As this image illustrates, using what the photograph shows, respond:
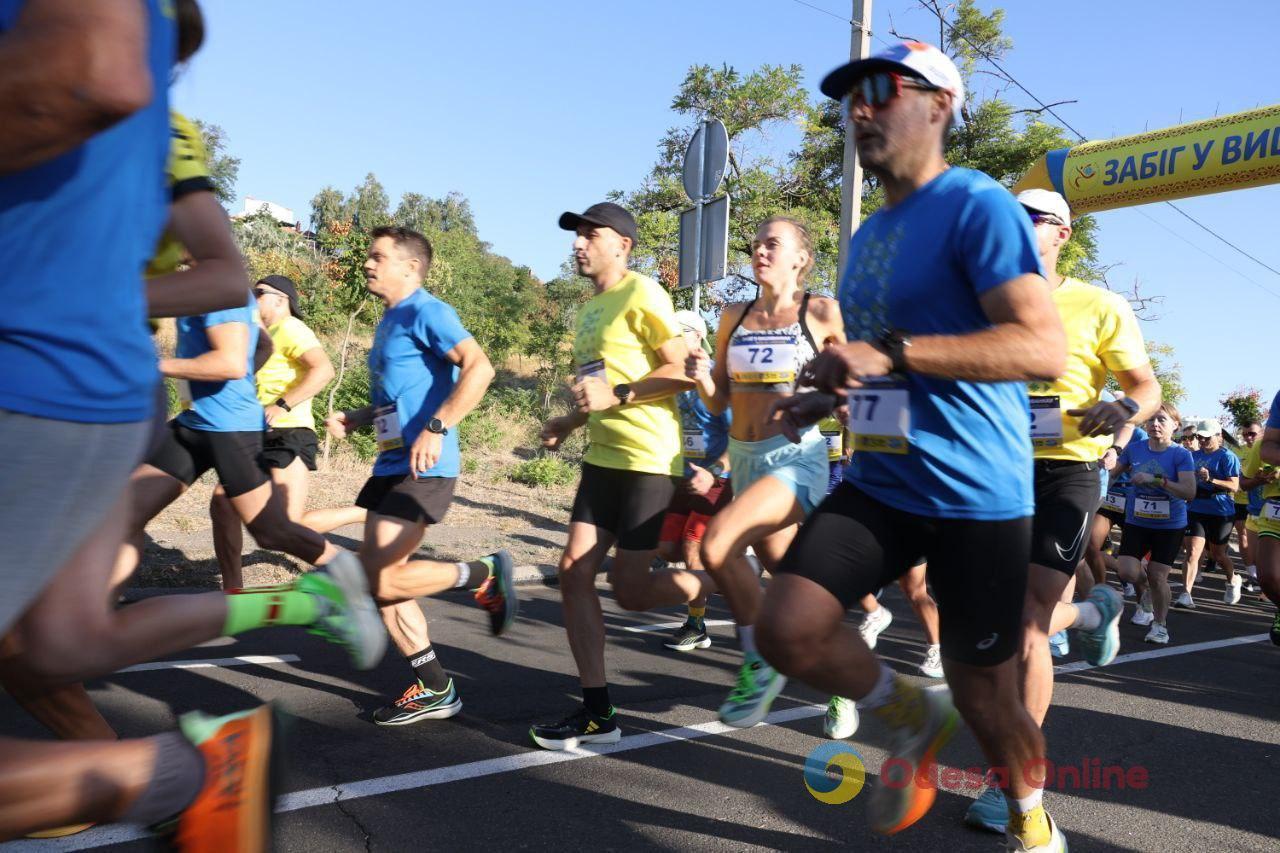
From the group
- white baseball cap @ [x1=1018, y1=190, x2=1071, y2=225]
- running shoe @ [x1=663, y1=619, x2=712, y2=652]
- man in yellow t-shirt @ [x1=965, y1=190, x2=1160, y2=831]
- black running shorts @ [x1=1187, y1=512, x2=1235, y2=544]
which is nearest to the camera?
man in yellow t-shirt @ [x1=965, y1=190, x2=1160, y2=831]

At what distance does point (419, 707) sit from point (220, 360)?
1663 mm

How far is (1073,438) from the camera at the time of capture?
386 centimetres

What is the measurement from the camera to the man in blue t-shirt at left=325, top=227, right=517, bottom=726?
4.20 m

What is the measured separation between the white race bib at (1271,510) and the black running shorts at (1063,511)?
135 inches

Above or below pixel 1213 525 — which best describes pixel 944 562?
above

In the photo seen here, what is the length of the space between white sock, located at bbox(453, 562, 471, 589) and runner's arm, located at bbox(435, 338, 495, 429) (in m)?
0.70

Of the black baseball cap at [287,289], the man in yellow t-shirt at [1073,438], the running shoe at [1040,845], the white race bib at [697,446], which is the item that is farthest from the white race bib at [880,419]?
the black baseball cap at [287,289]

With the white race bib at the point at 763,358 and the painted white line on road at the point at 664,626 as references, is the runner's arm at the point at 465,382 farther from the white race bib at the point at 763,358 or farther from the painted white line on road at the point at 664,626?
the painted white line on road at the point at 664,626

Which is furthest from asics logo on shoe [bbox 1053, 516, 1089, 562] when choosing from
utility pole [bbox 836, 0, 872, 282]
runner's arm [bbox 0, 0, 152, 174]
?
utility pole [bbox 836, 0, 872, 282]

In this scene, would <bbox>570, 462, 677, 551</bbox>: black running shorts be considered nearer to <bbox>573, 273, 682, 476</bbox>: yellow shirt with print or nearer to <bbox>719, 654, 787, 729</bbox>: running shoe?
<bbox>573, 273, 682, 476</bbox>: yellow shirt with print

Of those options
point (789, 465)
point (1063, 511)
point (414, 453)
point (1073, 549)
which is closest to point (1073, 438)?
point (1063, 511)

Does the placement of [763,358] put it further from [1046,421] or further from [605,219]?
[1046,421]

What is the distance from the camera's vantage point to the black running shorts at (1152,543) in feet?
26.2

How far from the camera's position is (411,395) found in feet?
14.5
